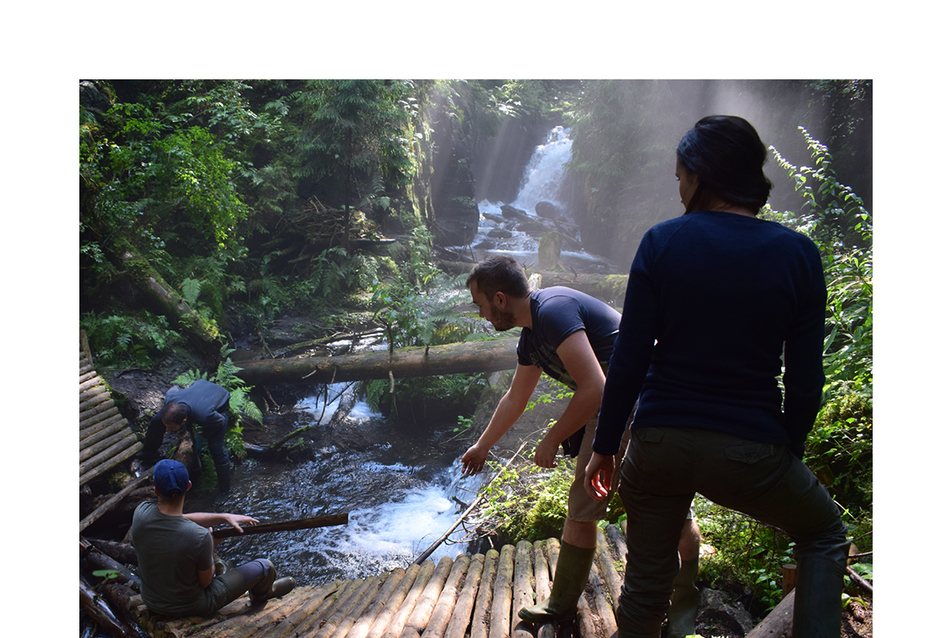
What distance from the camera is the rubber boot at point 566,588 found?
170 centimetres

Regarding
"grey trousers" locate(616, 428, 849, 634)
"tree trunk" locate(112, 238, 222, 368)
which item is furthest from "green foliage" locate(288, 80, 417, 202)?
"grey trousers" locate(616, 428, 849, 634)

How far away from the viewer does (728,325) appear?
3.36 ft

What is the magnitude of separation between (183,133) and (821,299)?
7.65m

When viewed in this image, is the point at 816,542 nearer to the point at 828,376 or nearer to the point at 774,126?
the point at 828,376

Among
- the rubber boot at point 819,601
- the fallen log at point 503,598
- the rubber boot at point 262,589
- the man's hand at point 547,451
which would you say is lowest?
the rubber boot at point 262,589

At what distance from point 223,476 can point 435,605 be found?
350 cm

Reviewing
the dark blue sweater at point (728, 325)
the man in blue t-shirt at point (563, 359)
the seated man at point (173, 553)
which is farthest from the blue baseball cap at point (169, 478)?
the dark blue sweater at point (728, 325)

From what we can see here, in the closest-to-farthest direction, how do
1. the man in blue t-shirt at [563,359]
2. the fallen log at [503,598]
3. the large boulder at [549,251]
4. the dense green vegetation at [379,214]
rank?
1. the man in blue t-shirt at [563,359]
2. the fallen log at [503,598]
3. the dense green vegetation at [379,214]
4. the large boulder at [549,251]

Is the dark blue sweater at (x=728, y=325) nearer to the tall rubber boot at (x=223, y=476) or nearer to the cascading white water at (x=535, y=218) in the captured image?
the tall rubber boot at (x=223, y=476)

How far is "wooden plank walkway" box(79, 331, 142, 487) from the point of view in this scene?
4.02 metres

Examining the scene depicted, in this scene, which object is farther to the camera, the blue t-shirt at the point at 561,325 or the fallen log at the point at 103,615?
the fallen log at the point at 103,615

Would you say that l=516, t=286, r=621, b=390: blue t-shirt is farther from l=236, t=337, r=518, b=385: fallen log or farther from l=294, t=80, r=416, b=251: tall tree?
l=294, t=80, r=416, b=251: tall tree

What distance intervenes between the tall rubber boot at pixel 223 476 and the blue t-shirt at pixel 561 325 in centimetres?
425
